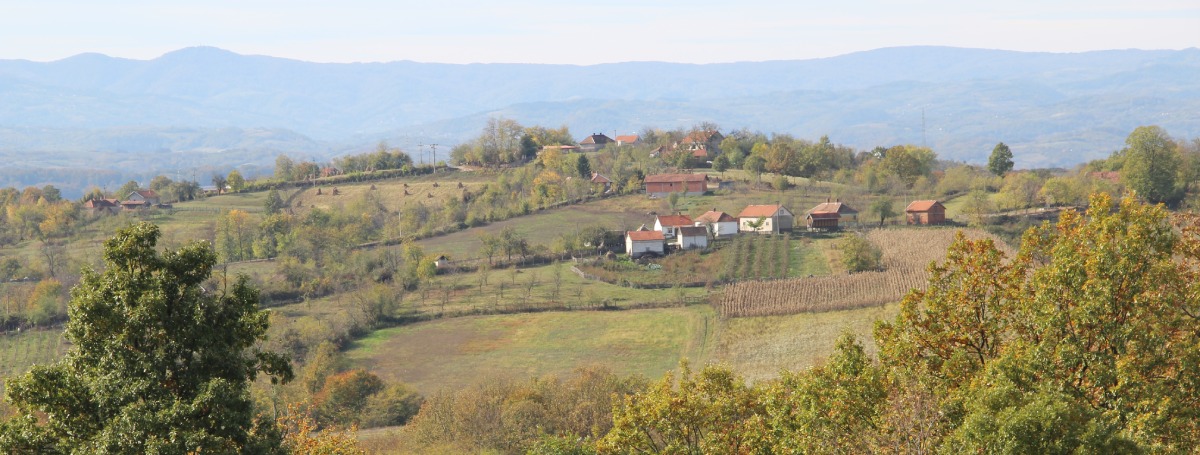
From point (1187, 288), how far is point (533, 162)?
104 m

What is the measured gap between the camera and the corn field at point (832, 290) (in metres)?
58.4

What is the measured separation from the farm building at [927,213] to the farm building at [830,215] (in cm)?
400

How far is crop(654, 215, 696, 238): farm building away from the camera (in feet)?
260

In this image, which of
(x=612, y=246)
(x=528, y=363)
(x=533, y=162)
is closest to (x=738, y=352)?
(x=528, y=363)

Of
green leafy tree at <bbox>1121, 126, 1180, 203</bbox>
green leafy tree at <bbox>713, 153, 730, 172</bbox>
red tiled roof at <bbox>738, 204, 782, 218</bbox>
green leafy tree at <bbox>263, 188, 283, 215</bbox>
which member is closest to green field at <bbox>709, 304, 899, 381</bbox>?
red tiled roof at <bbox>738, 204, 782, 218</bbox>

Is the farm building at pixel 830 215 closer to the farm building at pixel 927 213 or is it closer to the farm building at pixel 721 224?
the farm building at pixel 927 213

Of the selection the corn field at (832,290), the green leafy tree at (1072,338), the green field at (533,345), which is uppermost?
the green leafy tree at (1072,338)

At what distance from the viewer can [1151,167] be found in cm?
7950

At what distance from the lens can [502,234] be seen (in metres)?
78.8

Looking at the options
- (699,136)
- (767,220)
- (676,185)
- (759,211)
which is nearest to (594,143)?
(699,136)

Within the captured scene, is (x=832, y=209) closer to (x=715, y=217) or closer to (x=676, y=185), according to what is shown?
(x=715, y=217)

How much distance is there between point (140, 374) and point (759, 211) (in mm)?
70084

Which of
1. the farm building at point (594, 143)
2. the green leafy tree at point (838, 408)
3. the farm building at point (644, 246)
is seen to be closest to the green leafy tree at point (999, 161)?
the farm building at point (644, 246)

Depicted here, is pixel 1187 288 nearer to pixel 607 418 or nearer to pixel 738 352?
pixel 607 418
